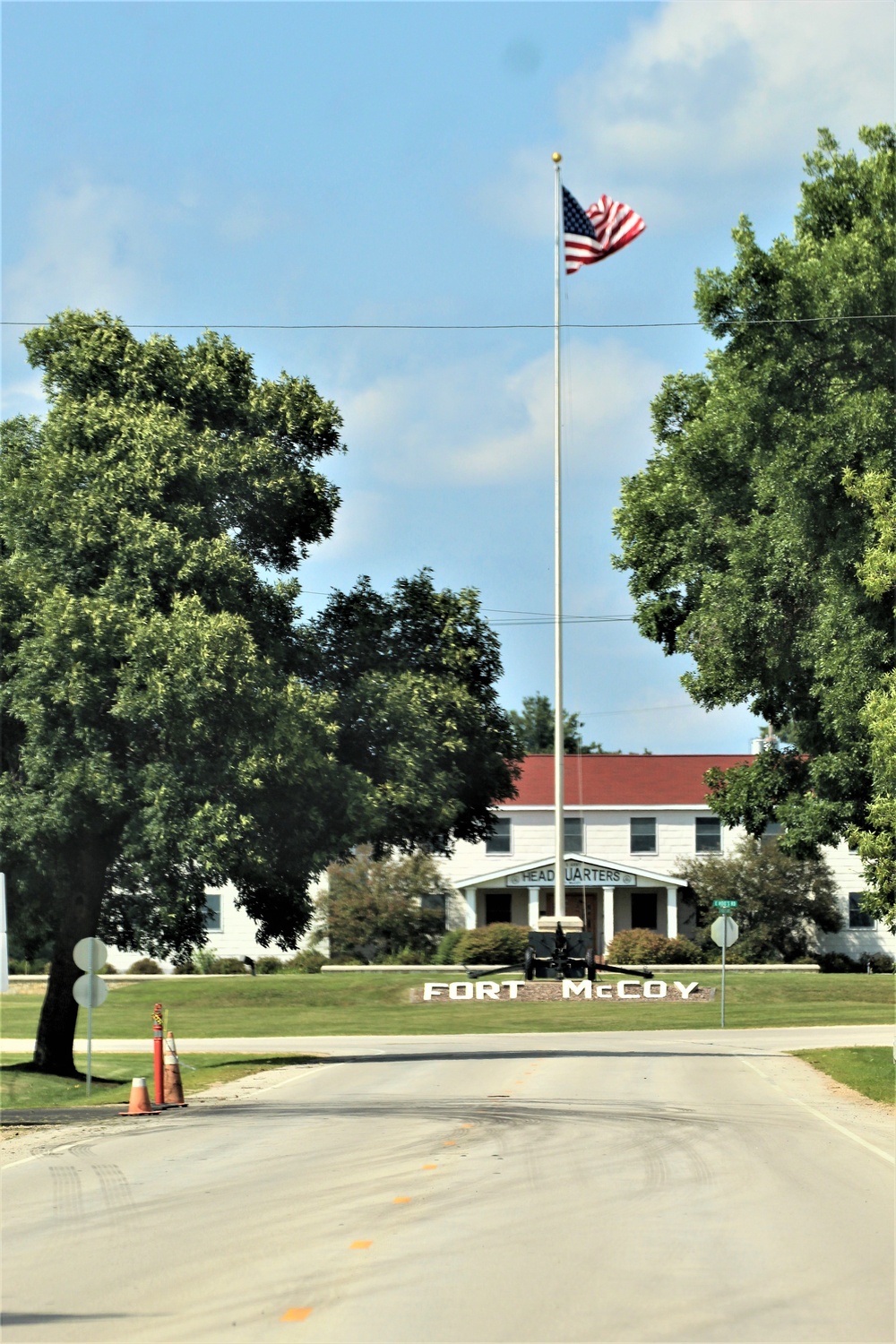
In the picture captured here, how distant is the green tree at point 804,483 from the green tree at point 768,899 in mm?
27329

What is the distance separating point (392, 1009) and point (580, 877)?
49.7 feet

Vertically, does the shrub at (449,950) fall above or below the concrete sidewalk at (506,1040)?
above

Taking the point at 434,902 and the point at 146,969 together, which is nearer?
the point at 146,969

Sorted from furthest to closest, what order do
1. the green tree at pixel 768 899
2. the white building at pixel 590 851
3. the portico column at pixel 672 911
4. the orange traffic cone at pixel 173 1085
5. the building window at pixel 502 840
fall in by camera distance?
the building window at pixel 502 840, the white building at pixel 590 851, the portico column at pixel 672 911, the green tree at pixel 768 899, the orange traffic cone at pixel 173 1085

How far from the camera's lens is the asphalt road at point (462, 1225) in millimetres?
7496

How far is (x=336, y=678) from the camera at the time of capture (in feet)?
91.3

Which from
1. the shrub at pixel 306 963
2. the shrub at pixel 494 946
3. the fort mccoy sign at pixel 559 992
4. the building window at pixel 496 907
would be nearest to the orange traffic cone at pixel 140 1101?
the fort mccoy sign at pixel 559 992

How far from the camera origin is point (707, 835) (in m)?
60.0

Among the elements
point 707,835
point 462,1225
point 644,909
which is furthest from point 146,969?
point 462,1225

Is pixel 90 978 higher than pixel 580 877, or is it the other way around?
pixel 580 877

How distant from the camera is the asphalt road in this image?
295 inches

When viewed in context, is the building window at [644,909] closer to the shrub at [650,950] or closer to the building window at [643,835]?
the building window at [643,835]

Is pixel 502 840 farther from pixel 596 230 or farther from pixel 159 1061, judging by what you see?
pixel 159 1061

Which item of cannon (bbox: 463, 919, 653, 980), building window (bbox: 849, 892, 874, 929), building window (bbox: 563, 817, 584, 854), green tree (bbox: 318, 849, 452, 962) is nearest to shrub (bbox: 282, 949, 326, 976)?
green tree (bbox: 318, 849, 452, 962)
